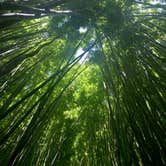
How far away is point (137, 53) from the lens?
4316 mm

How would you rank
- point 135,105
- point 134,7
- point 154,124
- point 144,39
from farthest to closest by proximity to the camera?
point 134,7 → point 144,39 → point 135,105 → point 154,124

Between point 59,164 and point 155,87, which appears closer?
point 155,87

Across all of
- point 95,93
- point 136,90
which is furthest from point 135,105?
point 95,93

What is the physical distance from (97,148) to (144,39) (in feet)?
8.06

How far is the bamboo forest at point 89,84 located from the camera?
334 centimetres

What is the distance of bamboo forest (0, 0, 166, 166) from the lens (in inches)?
131

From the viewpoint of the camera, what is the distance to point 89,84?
590 cm

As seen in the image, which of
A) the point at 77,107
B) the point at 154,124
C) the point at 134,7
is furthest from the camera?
the point at 77,107

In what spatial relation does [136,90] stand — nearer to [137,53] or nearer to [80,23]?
[137,53]

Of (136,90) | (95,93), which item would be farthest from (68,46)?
(136,90)

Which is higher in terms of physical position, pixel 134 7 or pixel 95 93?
pixel 134 7

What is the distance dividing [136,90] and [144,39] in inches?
40.0

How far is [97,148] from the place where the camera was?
529cm

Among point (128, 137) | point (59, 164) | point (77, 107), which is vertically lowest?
point (59, 164)
